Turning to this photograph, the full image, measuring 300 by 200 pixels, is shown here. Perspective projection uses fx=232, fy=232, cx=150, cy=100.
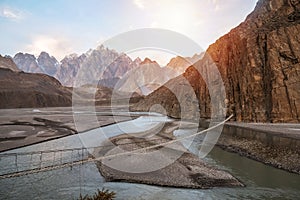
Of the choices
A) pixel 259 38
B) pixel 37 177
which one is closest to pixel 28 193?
pixel 37 177

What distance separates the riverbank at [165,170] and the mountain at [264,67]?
28.2 m

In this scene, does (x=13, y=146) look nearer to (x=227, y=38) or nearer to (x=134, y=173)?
(x=134, y=173)

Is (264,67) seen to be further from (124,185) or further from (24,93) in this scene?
(24,93)

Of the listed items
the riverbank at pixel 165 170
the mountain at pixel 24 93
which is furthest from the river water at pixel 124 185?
the mountain at pixel 24 93

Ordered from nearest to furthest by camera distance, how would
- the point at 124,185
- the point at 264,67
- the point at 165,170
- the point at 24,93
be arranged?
the point at 124,185
the point at 165,170
the point at 264,67
the point at 24,93

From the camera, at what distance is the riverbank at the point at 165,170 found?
19.6 meters

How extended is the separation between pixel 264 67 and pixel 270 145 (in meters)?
28.7

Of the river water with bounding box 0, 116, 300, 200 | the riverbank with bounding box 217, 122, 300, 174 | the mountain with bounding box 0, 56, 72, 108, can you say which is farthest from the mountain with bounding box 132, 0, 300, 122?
the mountain with bounding box 0, 56, 72, 108

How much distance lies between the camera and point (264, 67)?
53125mm

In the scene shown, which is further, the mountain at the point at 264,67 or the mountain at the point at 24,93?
the mountain at the point at 24,93

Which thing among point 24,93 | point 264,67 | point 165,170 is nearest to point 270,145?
point 165,170

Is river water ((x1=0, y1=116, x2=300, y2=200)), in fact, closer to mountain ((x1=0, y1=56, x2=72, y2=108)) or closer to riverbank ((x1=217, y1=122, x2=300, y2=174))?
riverbank ((x1=217, y1=122, x2=300, y2=174))

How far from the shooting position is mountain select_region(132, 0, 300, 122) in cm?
4697

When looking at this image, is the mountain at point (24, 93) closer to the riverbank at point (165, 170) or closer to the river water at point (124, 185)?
the riverbank at point (165, 170)
